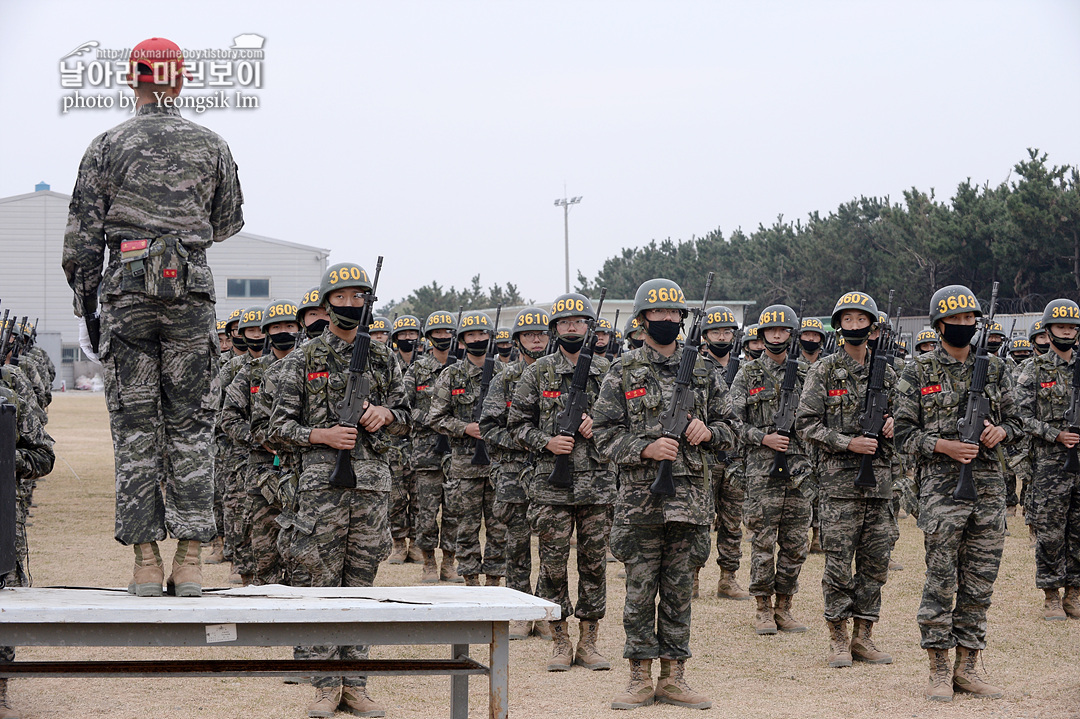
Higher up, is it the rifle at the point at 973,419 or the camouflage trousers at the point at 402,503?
the rifle at the point at 973,419

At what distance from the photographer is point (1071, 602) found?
10.8 m

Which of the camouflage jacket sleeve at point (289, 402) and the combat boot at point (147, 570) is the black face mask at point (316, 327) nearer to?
the camouflage jacket sleeve at point (289, 402)

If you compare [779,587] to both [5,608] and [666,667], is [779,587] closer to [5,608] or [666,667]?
[666,667]

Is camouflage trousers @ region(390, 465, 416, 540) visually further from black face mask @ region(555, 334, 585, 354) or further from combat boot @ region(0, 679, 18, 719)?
combat boot @ region(0, 679, 18, 719)

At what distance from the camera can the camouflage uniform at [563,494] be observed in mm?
8773

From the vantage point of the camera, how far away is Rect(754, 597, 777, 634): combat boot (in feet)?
33.5

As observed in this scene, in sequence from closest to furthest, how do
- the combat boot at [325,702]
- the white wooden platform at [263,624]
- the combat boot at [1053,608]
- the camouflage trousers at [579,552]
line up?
the white wooden platform at [263,624] → the combat boot at [325,702] → the camouflage trousers at [579,552] → the combat boot at [1053,608]

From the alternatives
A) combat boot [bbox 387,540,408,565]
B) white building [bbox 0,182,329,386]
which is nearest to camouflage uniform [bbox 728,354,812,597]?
combat boot [bbox 387,540,408,565]

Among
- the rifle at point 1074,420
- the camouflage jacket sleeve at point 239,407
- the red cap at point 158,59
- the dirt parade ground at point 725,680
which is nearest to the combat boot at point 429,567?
the dirt parade ground at point 725,680

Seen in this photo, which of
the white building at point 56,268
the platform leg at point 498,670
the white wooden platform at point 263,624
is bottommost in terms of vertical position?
the platform leg at point 498,670

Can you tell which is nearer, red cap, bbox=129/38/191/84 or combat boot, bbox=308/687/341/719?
red cap, bbox=129/38/191/84

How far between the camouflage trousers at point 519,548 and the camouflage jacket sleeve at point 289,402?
291cm

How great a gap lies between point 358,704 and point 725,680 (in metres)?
2.97

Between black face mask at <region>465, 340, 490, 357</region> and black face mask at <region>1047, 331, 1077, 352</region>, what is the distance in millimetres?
6049
